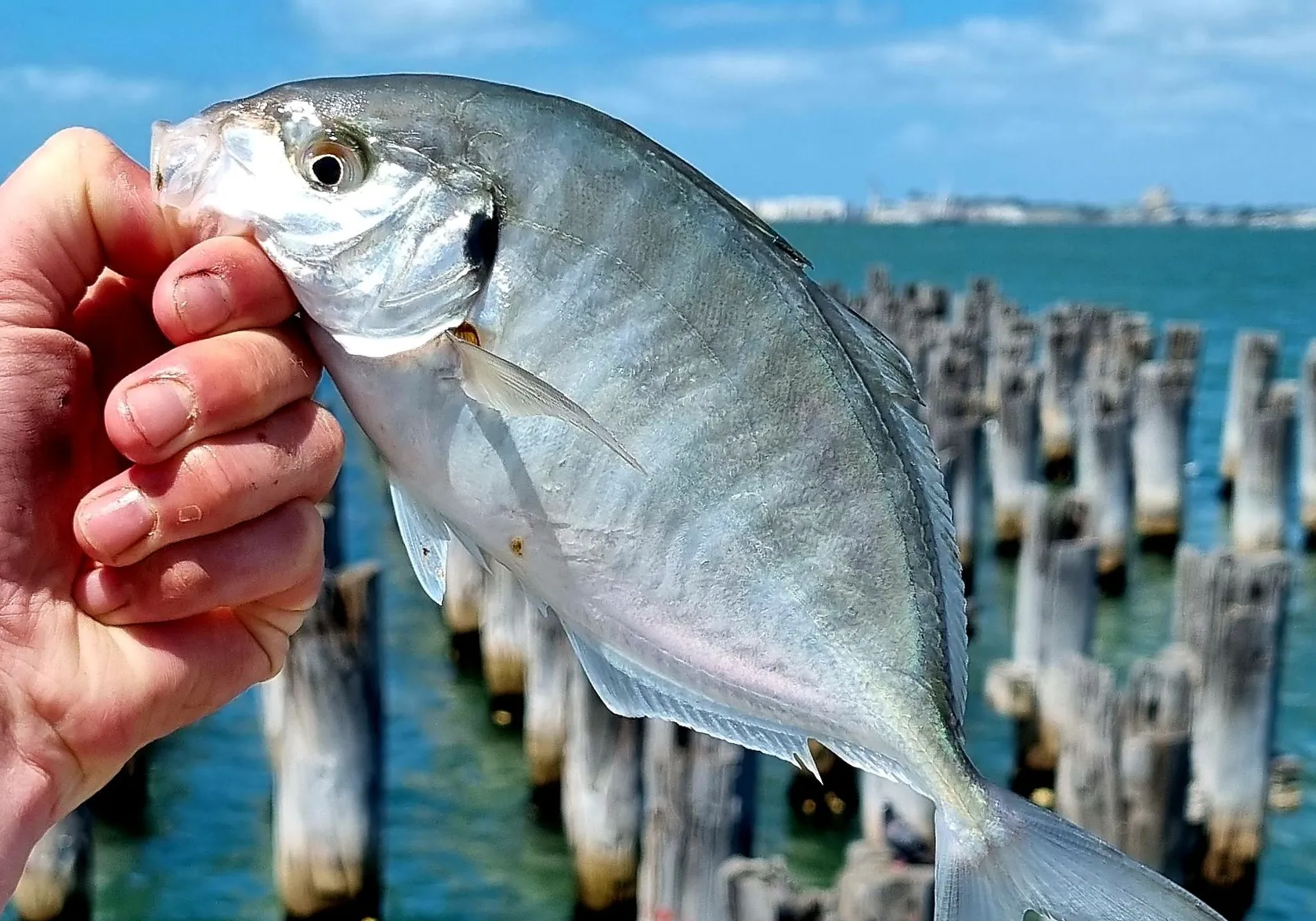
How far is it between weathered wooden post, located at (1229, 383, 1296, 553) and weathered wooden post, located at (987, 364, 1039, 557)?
204 centimetres

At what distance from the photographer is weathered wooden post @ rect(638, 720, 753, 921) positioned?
18.2ft

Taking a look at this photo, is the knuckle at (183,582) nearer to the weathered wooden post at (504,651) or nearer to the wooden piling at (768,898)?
the wooden piling at (768,898)

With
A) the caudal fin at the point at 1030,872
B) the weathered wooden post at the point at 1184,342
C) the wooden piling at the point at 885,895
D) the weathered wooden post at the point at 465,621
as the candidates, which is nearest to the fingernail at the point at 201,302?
the caudal fin at the point at 1030,872

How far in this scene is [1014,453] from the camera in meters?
14.0

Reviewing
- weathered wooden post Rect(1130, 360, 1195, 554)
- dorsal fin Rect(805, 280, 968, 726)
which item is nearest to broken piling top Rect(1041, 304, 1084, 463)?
weathered wooden post Rect(1130, 360, 1195, 554)

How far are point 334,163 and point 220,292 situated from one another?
0.74ft

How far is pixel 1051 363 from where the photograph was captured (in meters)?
18.3

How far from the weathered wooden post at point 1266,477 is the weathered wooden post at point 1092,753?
7.36 m

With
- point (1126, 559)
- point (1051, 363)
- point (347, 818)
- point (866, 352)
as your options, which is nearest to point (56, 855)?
point (347, 818)

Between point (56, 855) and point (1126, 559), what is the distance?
1049 cm

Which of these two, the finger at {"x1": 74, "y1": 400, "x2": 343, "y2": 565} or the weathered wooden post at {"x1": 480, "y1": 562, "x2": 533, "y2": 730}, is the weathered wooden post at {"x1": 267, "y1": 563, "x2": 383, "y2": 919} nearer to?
the weathered wooden post at {"x1": 480, "y1": 562, "x2": 533, "y2": 730}

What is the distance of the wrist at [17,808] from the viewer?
6.16 feet

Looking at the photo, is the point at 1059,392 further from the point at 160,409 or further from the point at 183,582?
the point at 160,409

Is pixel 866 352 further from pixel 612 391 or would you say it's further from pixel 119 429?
pixel 119 429
